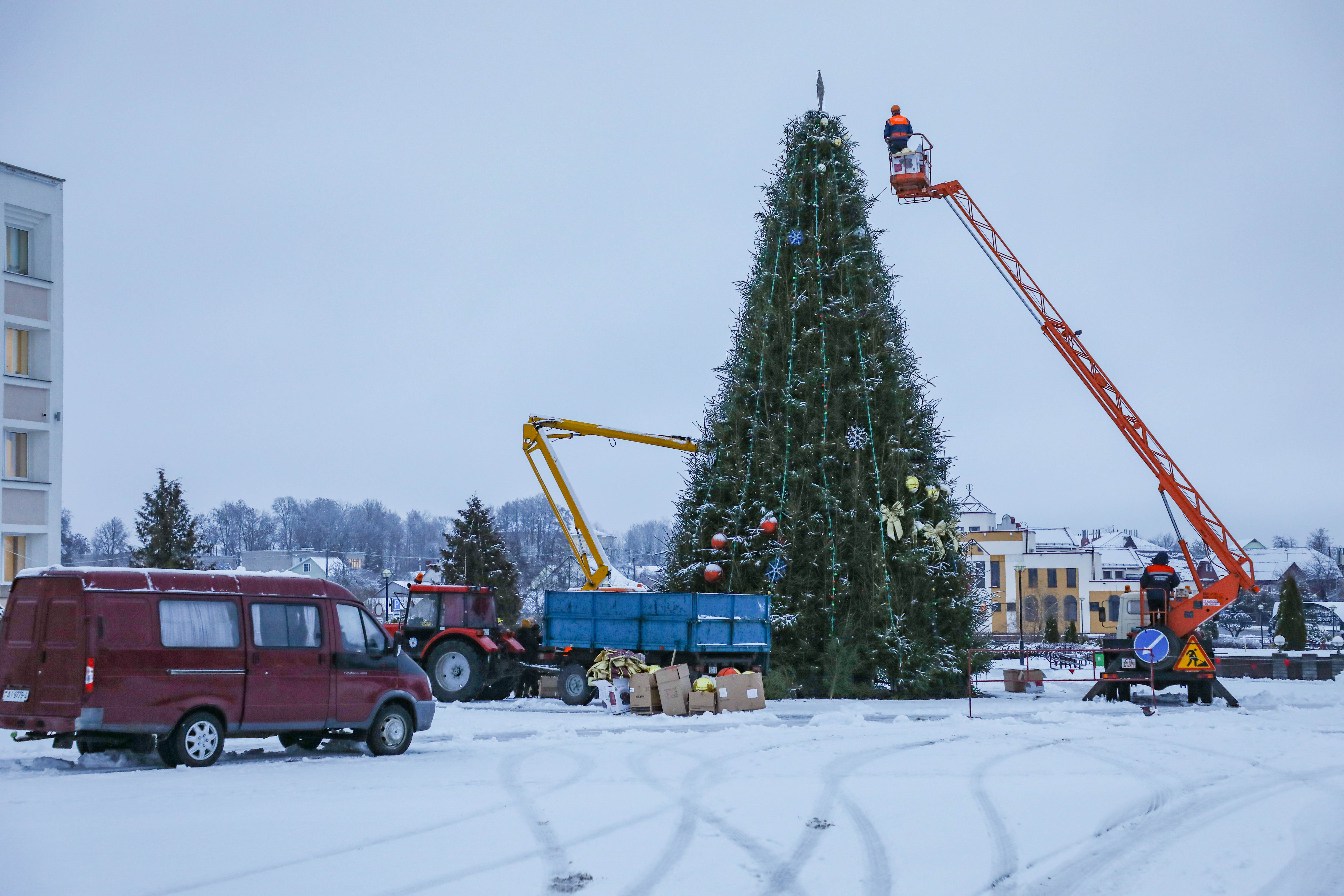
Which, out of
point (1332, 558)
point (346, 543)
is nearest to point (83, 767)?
point (346, 543)

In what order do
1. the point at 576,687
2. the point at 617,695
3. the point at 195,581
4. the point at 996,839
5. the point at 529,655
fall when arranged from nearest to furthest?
the point at 996,839 → the point at 195,581 → the point at 617,695 → the point at 576,687 → the point at 529,655

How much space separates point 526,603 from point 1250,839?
64841mm

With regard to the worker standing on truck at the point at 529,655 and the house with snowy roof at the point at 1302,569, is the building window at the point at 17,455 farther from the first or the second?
the house with snowy roof at the point at 1302,569

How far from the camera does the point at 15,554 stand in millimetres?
31156

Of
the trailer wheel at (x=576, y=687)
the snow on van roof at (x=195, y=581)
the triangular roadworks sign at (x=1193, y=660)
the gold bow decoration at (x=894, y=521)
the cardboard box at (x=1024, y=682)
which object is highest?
the gold bow decoration at (x=894, y=521)

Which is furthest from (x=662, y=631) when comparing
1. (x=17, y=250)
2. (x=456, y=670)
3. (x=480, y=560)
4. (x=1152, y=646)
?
(x=480, y=560)

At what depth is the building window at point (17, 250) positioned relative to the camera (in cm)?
3141

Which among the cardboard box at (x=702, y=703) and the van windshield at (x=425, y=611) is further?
the van windshield at (x=425, y=611)

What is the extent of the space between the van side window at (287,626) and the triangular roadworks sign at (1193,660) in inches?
684

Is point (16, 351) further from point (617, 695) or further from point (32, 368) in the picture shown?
point (617, 695)

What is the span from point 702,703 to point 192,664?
31.9 feet

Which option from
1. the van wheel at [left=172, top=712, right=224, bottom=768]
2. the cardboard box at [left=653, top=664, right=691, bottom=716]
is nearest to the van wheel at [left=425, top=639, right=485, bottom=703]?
the cardboard box at [left=653, top=664, right=691, bottom=716]

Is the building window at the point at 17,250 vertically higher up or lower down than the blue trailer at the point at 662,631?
higher up

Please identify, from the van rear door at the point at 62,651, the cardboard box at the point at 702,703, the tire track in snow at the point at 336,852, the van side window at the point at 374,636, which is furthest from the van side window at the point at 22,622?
the cardboard box at the point at 702,703
